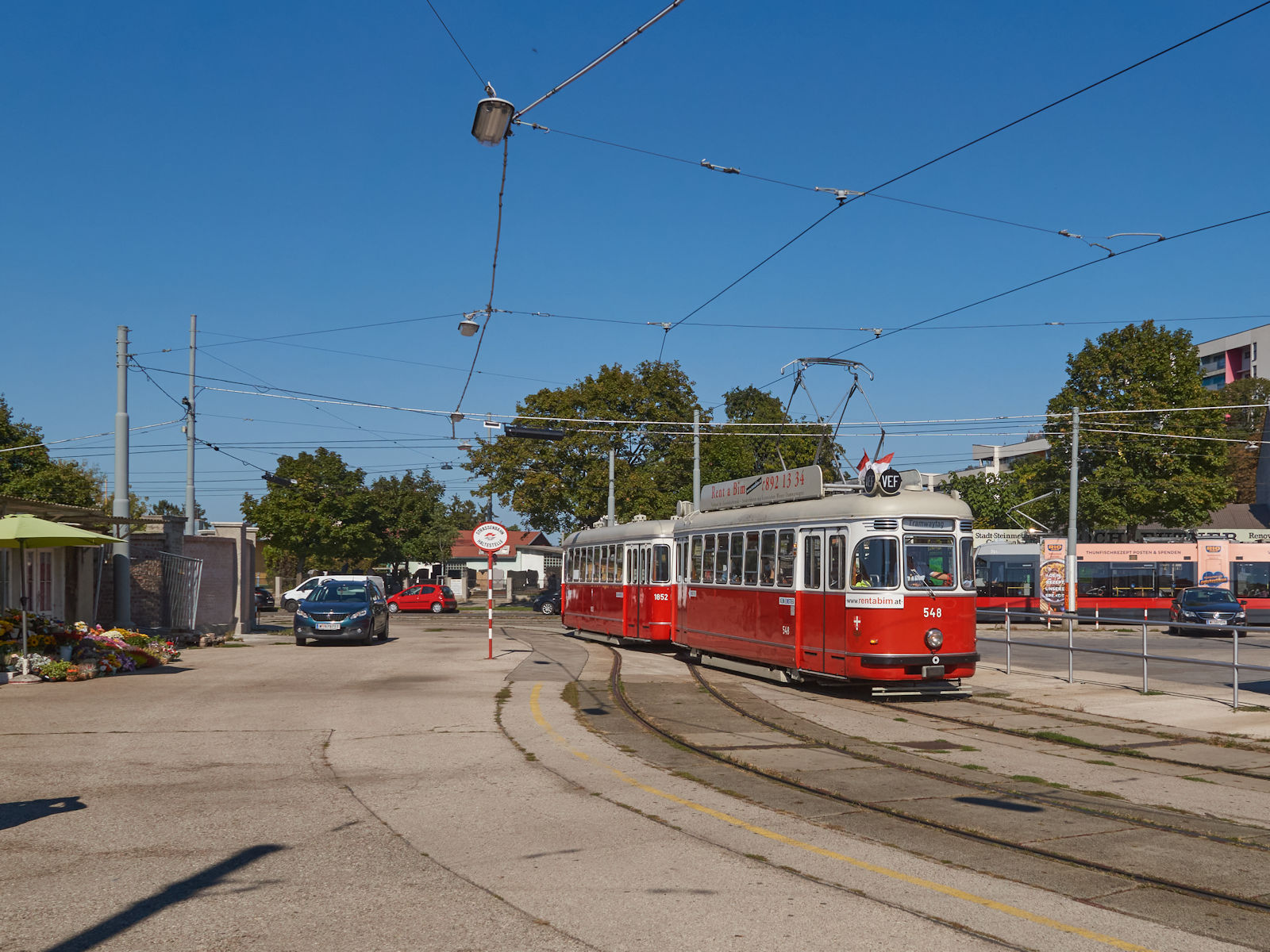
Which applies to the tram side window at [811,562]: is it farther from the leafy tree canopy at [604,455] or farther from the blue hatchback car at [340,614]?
the leafy tree canopy at [604,455]

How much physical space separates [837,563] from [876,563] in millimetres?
630

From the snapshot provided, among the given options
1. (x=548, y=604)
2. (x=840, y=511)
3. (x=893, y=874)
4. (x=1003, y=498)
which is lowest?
(x=548, y=604)

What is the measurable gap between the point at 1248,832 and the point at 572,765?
5265 millimetres

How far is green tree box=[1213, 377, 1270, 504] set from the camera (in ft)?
254

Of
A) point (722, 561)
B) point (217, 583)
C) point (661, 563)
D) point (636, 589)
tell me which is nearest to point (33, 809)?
point (722, 561)

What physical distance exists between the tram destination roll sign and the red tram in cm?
9

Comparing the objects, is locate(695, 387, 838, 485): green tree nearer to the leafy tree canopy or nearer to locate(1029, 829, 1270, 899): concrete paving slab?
the leafy tree canopy

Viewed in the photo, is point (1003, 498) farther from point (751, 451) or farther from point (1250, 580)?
point (1250, 580)

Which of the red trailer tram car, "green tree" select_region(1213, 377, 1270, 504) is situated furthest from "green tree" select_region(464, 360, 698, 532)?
"green tree" select_region(1213, 377, 1270, 504)

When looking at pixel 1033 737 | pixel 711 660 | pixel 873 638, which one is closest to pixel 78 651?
pixel 711 660

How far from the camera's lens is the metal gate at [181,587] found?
2794 centimetres

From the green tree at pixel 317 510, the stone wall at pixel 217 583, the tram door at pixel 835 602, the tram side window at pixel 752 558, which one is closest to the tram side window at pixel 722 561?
the tram side window at pixel 752 558

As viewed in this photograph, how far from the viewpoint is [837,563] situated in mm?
15930

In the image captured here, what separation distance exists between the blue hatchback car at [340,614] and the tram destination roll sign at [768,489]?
1016cm
